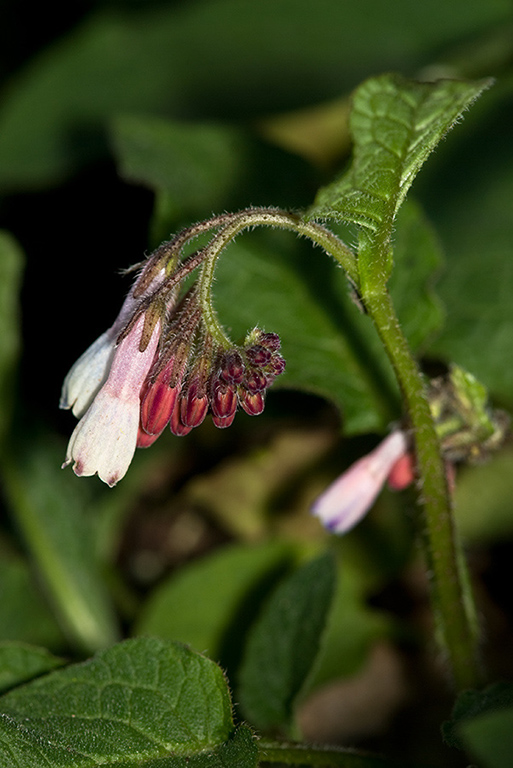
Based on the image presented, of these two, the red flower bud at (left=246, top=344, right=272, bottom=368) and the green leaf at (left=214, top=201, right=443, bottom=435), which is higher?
the green leaf at (left=214, top=201, right=443, bottom=435)

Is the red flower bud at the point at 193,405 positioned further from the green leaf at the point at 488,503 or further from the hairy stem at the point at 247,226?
the green leaf at the point at 488,503

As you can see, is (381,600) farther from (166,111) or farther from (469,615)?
(166,111)

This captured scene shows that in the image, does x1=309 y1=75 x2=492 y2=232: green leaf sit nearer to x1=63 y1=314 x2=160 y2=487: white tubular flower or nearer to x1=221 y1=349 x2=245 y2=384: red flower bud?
x1=221 y1=349 x2=245 y2=384: red flower bud

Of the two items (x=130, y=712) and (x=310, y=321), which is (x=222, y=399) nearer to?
(x=130, y=712)

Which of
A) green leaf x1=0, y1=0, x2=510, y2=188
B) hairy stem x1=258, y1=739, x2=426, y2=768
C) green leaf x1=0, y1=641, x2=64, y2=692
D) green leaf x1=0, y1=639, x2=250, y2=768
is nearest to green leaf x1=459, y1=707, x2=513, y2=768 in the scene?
green leaf x1=0, y1=639, x2=250, y2=768

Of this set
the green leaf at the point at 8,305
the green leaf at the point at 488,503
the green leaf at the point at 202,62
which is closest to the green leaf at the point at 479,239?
the green leaf at the point at 488,503
